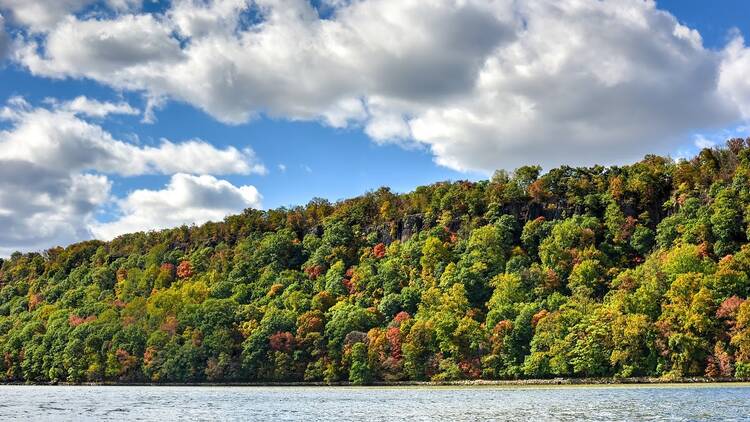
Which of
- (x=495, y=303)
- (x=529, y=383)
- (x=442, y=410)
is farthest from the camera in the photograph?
(x=495, y=303)

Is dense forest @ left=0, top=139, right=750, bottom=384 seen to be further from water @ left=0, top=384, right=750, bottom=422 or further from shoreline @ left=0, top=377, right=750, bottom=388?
water @ left=0, top=384, right=750, bottom=422

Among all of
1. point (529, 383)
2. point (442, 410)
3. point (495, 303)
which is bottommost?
point (442, 410)

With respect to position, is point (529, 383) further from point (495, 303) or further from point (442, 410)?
point (442, 410)

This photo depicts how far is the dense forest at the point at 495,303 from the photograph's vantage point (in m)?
124

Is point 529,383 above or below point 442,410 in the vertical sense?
above

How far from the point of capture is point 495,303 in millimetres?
151625

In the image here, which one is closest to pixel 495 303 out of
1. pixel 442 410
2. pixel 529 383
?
pixel 529 383

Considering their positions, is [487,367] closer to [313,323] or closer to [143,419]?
[313,323]

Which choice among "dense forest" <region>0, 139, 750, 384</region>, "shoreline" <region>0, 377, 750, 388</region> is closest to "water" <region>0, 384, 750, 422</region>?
"shoreline" <region>0, 377, 750, 388</region>

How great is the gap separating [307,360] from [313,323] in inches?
333

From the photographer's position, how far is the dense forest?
12419cm

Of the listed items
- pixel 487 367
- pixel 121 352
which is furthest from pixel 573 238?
pixel 121 352

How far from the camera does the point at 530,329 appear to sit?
13700cm

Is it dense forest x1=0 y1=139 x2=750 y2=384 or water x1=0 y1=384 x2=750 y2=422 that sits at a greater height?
dense forest x1=0 y1=139 x2=750 y2=384
